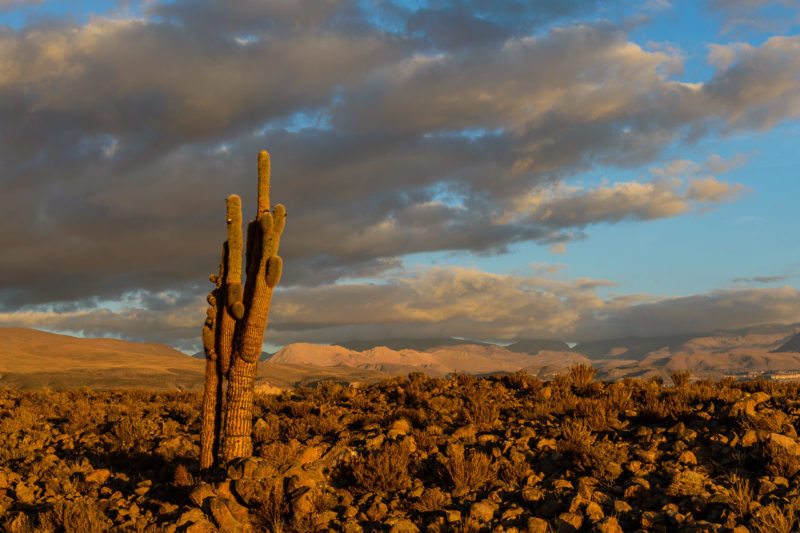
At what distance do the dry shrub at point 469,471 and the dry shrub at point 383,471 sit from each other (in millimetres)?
732

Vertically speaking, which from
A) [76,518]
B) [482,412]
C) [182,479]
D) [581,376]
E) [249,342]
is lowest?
[76,518]

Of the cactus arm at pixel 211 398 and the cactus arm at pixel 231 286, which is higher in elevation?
the cactus arm at pixel 231 286

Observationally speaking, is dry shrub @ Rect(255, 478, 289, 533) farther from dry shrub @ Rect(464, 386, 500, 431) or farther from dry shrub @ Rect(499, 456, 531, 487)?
dry shrub @ Rect(464, 386, 500, 431)

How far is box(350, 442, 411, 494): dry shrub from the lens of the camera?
9875 mm

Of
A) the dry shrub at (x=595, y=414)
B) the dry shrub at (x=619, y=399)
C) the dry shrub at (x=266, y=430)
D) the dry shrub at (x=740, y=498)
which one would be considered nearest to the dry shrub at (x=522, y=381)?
the dry shrub at (x=619, y=399)

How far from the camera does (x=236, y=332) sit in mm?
11805

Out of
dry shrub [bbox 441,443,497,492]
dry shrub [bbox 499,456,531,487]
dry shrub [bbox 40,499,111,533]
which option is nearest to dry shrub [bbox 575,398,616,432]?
dry shrub [bbox 499,456,531,487]

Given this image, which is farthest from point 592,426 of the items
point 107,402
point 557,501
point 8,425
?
point 107,402

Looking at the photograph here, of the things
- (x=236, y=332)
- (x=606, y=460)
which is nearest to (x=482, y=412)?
(x=606, y=460)

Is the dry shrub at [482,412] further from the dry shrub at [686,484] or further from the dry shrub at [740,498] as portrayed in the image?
the dry shrub at [740,498]

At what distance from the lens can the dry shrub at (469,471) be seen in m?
9.74

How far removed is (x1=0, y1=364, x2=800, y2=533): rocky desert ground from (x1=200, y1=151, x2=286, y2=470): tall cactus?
0.73 m

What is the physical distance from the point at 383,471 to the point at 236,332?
418cm

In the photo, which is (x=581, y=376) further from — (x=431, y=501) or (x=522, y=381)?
(x=431, y=501)
